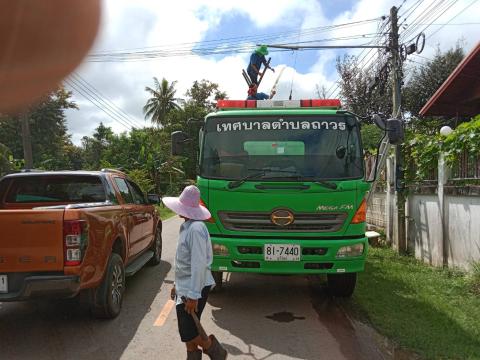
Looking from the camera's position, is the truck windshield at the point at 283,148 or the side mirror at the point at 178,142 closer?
the truck windshield at the point at 283,148

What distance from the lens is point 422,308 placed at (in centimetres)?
621

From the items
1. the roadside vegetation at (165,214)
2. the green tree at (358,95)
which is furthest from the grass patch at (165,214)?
the green tree at (358,95)

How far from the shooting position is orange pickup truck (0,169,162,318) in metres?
4.76

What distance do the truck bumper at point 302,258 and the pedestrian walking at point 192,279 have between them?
1.85 metres

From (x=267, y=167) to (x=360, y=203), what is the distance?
1.25 metres

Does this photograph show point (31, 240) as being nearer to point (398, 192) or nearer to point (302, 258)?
point (302, 258)

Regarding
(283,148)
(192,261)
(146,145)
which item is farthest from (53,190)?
(146,145)

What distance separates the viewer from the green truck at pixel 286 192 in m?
6.07

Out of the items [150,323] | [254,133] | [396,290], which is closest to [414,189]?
[396,290]

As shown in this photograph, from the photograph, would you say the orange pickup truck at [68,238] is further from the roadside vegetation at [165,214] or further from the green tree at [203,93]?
the green tree at [203,93]

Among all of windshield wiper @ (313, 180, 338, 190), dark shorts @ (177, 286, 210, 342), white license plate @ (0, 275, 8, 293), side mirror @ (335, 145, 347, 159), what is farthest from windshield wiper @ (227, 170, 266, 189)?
white license plate @ (0, 275, 8, 293)

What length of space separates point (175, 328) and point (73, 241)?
155cm

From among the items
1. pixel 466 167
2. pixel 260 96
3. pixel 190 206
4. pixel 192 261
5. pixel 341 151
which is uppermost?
pixel 260 96

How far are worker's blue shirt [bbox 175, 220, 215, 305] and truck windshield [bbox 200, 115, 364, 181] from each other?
223cm
